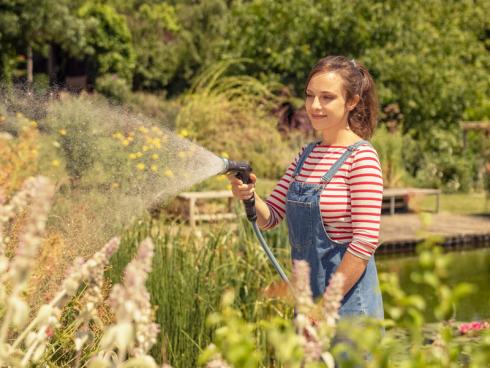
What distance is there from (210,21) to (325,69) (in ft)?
75.4

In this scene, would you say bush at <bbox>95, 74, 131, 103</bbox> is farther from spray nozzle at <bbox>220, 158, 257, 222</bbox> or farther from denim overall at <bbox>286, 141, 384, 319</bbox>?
denim overall at <bbox>286, 141, 384, 319</bbox>

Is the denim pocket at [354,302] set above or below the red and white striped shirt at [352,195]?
below

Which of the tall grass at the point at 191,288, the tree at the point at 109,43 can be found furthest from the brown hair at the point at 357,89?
the tree at the point at 109,43

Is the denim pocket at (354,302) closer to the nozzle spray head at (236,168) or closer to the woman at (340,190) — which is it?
the woman at (340,190)

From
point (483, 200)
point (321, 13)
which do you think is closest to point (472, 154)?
point (483, 200)

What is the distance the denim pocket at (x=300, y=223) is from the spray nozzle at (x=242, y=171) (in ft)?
0.47

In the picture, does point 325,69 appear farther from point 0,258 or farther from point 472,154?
point 472,154

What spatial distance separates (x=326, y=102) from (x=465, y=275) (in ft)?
19.3

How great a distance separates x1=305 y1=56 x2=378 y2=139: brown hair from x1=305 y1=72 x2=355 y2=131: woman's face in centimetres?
2

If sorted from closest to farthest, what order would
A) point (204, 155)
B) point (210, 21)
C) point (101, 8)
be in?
point (204, 155) → point (101, 8) → point (210, 21)

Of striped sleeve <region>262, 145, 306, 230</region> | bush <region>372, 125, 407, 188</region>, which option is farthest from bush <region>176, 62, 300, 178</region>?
striped sleeve <region>262, 145, 306, 230</region>

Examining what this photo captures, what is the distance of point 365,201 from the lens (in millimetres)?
2426

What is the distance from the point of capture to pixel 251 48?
1548 cm

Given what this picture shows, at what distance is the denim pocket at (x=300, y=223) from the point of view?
253 centimetres
